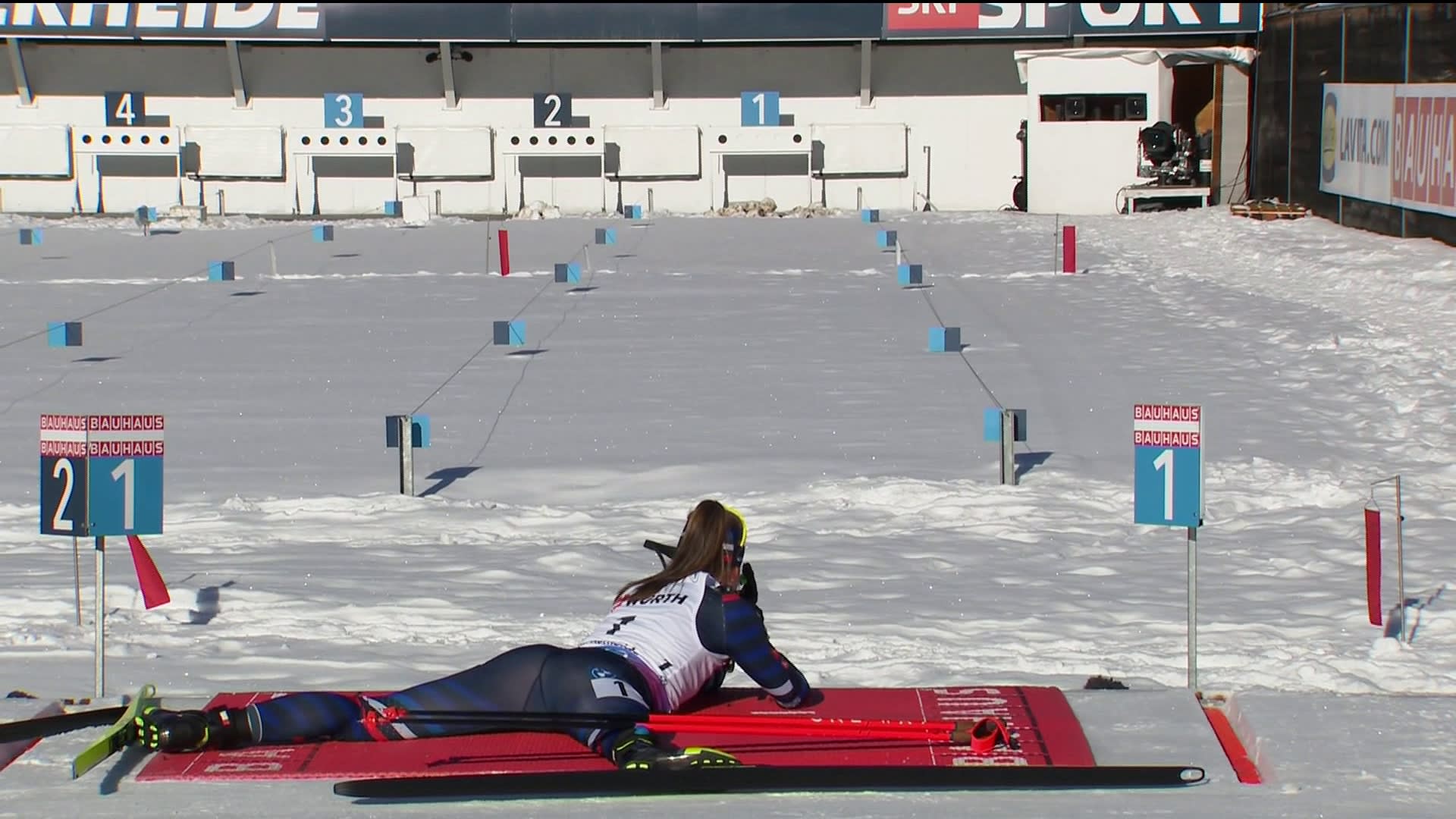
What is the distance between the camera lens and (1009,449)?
11125 mm

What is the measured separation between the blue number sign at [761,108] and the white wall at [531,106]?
0.86 feet

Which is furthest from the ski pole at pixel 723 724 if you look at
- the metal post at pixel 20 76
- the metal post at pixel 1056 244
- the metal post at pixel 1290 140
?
the metal post at pixel 20 76

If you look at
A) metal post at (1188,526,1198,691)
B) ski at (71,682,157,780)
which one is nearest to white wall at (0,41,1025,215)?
metal post at (1188,526,1198,691)

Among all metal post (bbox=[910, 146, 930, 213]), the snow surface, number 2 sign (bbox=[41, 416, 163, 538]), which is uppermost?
metal post (bbox=[910, 146, 930, 213])

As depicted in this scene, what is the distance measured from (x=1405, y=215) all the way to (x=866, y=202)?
1520 centimetres

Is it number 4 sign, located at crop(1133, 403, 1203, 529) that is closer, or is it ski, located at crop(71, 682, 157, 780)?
ski, located at crop(71, 682, 157, 780)

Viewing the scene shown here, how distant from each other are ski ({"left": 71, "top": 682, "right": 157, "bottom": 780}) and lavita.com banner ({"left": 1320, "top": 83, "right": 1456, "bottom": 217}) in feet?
57.1

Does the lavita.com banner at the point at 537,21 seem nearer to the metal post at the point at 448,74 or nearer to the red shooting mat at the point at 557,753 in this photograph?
the metal post at the point at 448,74

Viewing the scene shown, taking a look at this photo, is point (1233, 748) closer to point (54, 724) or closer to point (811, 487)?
point (54, 724)

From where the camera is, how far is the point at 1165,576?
9078 mm

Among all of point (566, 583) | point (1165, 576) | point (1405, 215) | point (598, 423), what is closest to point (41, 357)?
point (598, 423)

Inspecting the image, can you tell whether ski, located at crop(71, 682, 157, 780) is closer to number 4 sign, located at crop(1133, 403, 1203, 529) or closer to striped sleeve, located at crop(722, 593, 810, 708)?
striped sleeve, located at crop(722, 593, 810, 708)

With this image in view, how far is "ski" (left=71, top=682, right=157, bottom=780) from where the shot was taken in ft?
17.4

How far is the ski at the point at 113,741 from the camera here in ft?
17.4
